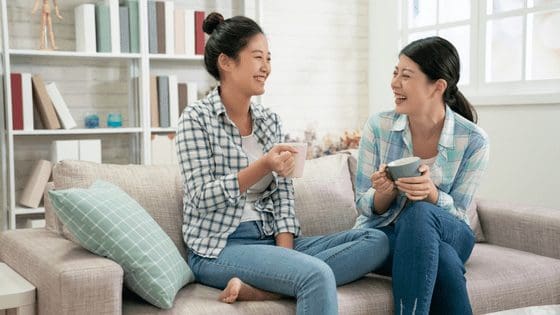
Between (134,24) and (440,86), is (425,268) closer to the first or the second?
(440,86)

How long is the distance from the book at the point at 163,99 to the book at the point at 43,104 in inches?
23.3

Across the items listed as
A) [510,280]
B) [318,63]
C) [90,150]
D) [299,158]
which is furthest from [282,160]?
[318,63]

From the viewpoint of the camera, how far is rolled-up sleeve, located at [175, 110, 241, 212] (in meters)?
2.00

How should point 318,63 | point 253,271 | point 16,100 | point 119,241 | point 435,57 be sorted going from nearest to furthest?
point 119,241
point 253,271
point 435,57
point 16,100
point 318,63

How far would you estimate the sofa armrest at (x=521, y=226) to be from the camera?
2.41 meters

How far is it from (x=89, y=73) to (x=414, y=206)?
8.52 feet

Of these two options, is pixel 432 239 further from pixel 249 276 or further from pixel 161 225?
pixel 161 225

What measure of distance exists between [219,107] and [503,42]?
2.46 meters

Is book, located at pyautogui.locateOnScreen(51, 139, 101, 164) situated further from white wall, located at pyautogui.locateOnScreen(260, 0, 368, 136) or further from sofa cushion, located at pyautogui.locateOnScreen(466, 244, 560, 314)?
sofa cushion, located at pyautogui.locateOnScreen(466, 244, 560, 314)

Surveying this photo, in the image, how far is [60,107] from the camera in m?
3.69

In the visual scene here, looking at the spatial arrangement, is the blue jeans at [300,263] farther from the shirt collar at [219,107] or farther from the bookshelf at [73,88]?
the bookshelf at [73,88]

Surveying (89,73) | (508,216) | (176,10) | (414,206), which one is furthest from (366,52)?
(414,206)

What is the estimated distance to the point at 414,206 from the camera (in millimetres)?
2025

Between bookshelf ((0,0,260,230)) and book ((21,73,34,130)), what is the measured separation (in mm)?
50
